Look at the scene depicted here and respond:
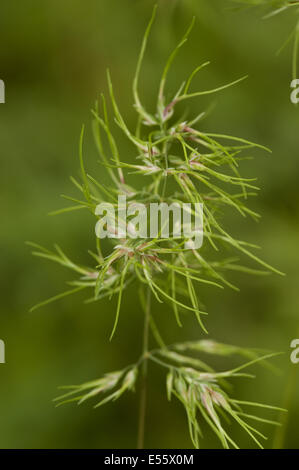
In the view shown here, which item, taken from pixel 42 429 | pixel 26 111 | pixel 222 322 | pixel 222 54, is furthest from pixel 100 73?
pixel 42 429

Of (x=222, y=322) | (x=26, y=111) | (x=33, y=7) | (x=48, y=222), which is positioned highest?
(x=33, y=7)

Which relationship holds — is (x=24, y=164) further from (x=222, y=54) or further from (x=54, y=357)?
(x=222, y=54)

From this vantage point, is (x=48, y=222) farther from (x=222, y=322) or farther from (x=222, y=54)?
(x=222, y=54)

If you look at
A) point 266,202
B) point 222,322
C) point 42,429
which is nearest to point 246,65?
point 266,202

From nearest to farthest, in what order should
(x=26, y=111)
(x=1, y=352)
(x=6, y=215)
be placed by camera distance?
(x=1, y=352) → (x=6, y=215) → (x=26, y=111)

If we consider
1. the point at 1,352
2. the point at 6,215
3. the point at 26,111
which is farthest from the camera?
the point at 26,111

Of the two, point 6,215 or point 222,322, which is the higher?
point 6,215

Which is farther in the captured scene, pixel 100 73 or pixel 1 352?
pixel 100 73
